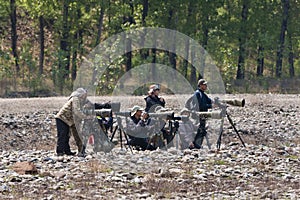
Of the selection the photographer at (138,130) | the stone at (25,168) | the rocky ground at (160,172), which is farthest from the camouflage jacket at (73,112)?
the stone at (25,168)

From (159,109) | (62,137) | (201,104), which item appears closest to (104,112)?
(62,137)

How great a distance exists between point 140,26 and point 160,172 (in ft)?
112

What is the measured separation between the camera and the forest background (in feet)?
154

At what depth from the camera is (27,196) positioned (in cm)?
1268

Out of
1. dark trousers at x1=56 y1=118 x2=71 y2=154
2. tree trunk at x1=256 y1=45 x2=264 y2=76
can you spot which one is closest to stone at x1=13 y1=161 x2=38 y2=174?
dark trousers at x1=56 y1=118 x2=71 y2=154

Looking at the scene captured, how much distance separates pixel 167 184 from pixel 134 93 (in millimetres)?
27601

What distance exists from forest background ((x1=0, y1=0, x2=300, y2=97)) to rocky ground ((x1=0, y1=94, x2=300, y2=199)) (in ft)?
73.2

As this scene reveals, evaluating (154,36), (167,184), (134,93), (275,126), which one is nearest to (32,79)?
(134,93)

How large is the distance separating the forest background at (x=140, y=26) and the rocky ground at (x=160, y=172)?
22.3 metres

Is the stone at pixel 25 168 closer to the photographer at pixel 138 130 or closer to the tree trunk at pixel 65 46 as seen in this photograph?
the photographer at pixel 138 130

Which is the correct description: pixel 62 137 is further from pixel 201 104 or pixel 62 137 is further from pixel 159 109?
pixel 201 104

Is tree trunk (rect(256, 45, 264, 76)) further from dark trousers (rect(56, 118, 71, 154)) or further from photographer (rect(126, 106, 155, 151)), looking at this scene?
dark trousers (rect(56, 118, 71, 154))

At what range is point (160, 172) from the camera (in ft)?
49.9

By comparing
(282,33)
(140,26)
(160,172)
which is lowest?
(160,172)
